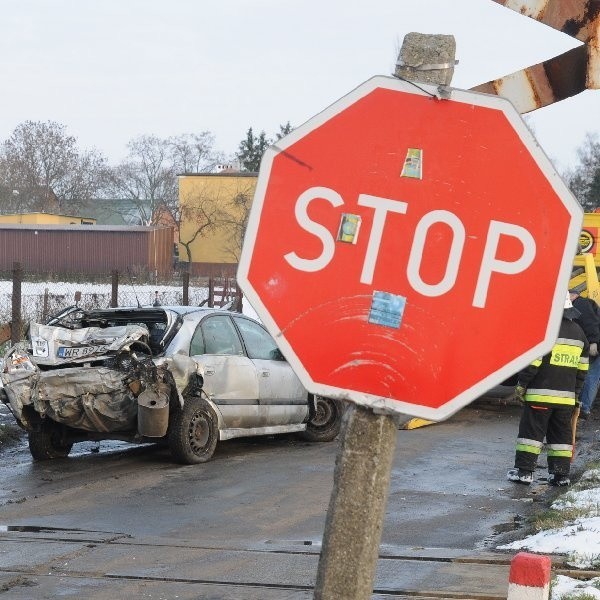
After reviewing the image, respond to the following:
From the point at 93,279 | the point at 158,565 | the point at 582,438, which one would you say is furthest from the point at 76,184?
the point at 158,565

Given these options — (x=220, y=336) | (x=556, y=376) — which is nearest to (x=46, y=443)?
(x=220, y=336)

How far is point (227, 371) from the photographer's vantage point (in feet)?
38.5

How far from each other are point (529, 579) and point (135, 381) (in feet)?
24.9

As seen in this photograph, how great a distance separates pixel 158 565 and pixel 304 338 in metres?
4.65

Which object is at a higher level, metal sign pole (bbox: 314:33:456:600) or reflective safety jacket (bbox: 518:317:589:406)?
metal sign pole (bbox: 314:33:456:600)

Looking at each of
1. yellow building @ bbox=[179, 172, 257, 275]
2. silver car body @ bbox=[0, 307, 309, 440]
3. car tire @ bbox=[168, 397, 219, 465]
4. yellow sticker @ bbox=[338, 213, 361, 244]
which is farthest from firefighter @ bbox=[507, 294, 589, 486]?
yellow building @ bbox=[179, 172, 257, 275]

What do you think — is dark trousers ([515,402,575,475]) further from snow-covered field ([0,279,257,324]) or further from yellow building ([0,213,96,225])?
yellow building ([0,213,96,225])

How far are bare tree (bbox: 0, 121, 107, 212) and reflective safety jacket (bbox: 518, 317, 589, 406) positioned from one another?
82.1 meters

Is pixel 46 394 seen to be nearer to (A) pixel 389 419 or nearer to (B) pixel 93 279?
(A) pixel 389 419

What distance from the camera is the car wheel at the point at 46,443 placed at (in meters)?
11.5

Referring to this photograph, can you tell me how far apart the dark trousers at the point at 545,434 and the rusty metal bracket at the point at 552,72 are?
662 cm

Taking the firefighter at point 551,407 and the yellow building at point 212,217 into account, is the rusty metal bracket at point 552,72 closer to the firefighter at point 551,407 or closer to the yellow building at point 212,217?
the firefighter at point 551,407

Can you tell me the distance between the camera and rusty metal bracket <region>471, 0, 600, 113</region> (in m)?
4.22

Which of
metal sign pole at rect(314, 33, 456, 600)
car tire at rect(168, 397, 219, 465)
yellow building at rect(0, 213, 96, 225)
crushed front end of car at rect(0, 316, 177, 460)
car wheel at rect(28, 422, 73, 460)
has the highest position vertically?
yellow building at rect(0, 213, 96, 225)
